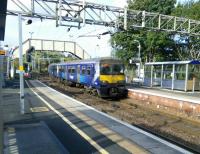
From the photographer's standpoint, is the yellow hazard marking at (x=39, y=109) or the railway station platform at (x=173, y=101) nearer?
the yellow hazard marking at (x=39, y=109)

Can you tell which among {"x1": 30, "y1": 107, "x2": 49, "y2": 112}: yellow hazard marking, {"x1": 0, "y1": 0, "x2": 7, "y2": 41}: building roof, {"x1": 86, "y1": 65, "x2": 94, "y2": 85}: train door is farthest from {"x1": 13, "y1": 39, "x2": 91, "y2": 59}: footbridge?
{"x1": 0, "y1": 0, "x2": 7, "y2": 41}: building roof

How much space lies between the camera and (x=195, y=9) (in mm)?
42875

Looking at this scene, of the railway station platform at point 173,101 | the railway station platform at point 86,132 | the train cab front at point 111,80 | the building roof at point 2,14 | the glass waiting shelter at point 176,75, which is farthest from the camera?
the glass waiting shelter at point 176,75

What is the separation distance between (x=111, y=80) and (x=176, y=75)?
25.3 ft

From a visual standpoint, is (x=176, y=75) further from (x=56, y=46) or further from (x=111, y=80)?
(x=56, y=46)

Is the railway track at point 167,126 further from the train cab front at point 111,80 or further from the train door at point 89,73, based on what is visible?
the train door at point 89,73

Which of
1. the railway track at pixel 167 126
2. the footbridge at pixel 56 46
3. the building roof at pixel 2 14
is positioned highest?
the footbridge at pixel 56 46

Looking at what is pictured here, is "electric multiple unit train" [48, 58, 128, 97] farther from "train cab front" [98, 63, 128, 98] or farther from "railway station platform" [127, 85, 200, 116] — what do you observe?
"railway station platform" [127, 85, 200, 116]

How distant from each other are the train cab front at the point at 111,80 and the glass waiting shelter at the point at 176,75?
6.04m

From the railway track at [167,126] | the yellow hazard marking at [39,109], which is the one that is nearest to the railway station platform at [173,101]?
the railway track at [167,126]

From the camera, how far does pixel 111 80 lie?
24719 millimetres

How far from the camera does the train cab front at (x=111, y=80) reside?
2450 cm

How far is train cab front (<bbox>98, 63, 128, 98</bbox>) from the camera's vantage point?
2450 cm

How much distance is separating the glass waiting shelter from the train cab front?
6037mm
